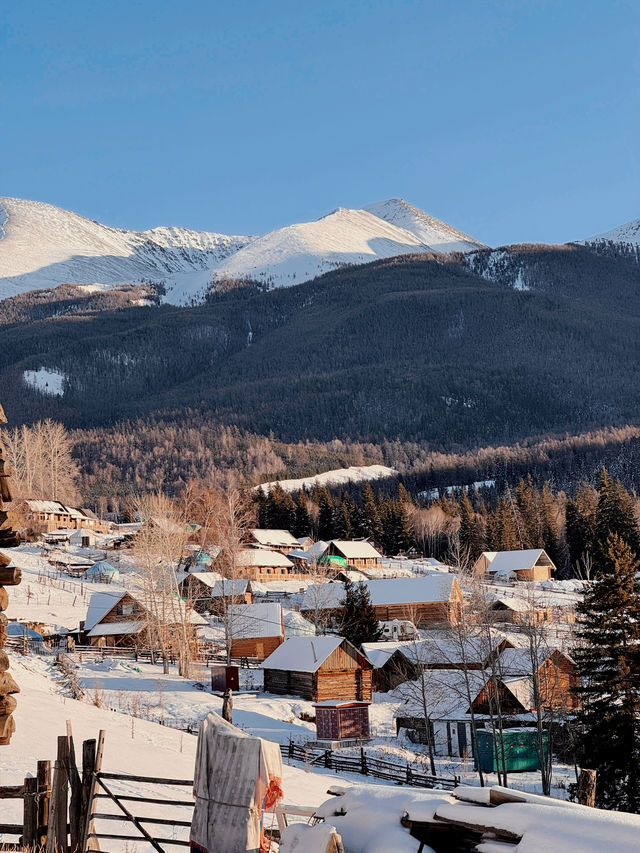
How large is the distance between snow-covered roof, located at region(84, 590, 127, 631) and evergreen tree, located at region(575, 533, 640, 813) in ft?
122

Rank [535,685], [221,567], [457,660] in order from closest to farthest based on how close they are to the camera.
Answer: [535,685] < [457,660] < [221,567]

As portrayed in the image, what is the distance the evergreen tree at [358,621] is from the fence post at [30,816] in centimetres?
4941

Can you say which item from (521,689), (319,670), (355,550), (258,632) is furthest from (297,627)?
(355,550)

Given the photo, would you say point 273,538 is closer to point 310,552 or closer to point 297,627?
point 310,552

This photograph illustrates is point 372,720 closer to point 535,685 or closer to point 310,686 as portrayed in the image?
point 310,686

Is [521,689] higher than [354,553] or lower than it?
lower

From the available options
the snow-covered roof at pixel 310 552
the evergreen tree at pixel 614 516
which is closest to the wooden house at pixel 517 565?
the evergreen tree at pixel 614 516

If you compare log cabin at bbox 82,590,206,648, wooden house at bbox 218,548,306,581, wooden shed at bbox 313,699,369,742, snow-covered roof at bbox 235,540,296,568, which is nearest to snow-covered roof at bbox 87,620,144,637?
log cabin at bbox 82,590,206,648

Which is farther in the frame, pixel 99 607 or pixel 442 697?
pixel 99 607

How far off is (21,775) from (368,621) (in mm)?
45100

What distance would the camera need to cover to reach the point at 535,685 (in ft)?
114

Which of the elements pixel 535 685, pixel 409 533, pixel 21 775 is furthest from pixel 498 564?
pixel 21 775

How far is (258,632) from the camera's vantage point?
193ft

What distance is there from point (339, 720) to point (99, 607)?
2789 centimetres
